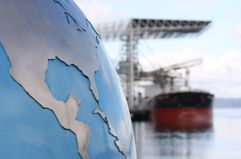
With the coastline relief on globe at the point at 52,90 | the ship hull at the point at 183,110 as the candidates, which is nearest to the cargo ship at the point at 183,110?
the ship hull at the point at 183,110

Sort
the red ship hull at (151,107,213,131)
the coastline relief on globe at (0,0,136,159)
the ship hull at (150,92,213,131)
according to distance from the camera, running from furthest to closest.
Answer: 1. the ship hull at (150,92,213,131)
2. the red ship hull at (151,107,213,131)
3. the coastline relief on globe at (0,0,136,159)

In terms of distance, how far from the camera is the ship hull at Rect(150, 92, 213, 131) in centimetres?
4456

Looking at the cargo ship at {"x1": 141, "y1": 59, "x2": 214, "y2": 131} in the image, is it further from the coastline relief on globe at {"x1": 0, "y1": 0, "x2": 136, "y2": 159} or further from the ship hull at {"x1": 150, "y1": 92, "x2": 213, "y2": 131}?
the coastline relief on globe at {"x1": 0, "y1": 0, "x2": 136, "y2": 159}

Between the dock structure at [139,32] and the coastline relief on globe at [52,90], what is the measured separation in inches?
2058

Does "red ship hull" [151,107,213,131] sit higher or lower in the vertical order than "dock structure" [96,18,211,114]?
lower

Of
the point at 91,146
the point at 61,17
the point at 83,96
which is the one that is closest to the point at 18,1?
the point at 61,17

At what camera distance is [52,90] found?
1.88m

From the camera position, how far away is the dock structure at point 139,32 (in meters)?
55.3

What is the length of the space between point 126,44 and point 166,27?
4.22 meters

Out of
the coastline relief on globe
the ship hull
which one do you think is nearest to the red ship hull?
the ship hull

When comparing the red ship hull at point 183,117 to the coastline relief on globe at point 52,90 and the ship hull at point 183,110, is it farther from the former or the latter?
the coastline relief on globe at point 52,90

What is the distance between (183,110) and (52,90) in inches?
1700

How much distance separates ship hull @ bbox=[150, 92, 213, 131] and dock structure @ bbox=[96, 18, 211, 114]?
9.15m

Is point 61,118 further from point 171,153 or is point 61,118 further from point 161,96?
point 161,96
